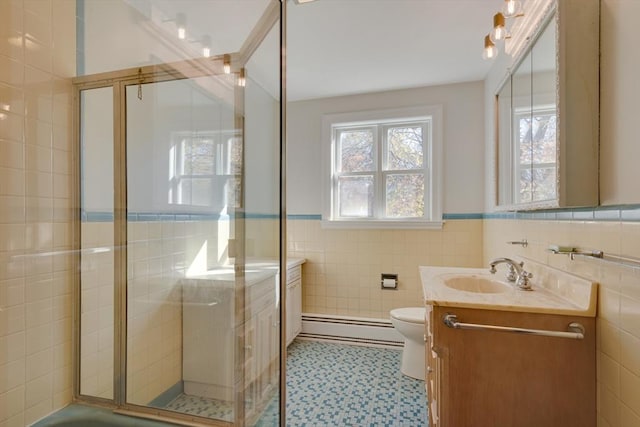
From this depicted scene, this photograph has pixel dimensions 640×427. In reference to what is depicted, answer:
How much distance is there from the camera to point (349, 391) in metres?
2.05

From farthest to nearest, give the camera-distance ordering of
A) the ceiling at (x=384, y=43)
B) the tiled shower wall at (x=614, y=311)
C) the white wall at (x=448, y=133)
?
the white wall at (x=448, y=133), the ceiling at (x=384, y=43), the tiled shower wall at (x=614, y=311)

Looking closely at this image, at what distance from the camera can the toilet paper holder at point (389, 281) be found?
2871mm

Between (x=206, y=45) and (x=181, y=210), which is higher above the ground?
(x=206, y=45)

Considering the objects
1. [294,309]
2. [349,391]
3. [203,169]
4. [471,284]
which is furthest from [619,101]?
[294,309]

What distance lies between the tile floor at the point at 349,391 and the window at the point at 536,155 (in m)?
1.38

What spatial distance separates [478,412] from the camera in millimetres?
1166

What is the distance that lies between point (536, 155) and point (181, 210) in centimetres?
184

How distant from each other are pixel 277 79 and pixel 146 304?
1.40 metres

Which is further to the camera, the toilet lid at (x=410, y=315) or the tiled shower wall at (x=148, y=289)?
the toilet lid at (x=410, y=315)

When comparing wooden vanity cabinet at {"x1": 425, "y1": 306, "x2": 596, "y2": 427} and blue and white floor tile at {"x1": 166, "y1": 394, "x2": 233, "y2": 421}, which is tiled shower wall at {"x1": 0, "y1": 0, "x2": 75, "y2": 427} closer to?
blue and white floor tile at {"x1": 166, "y1": 394, "x2": 233, "y2": 421}

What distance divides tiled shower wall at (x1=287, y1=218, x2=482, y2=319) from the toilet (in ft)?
1.99

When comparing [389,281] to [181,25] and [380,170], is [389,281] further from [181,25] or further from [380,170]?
[181,25]

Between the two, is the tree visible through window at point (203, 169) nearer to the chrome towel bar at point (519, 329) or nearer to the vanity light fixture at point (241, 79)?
the vanity light fixture at point (241, 79)

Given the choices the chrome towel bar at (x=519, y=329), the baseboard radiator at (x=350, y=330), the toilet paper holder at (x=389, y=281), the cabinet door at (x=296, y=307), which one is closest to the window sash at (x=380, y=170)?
the toilet paper holder at (x=389, y=281)
